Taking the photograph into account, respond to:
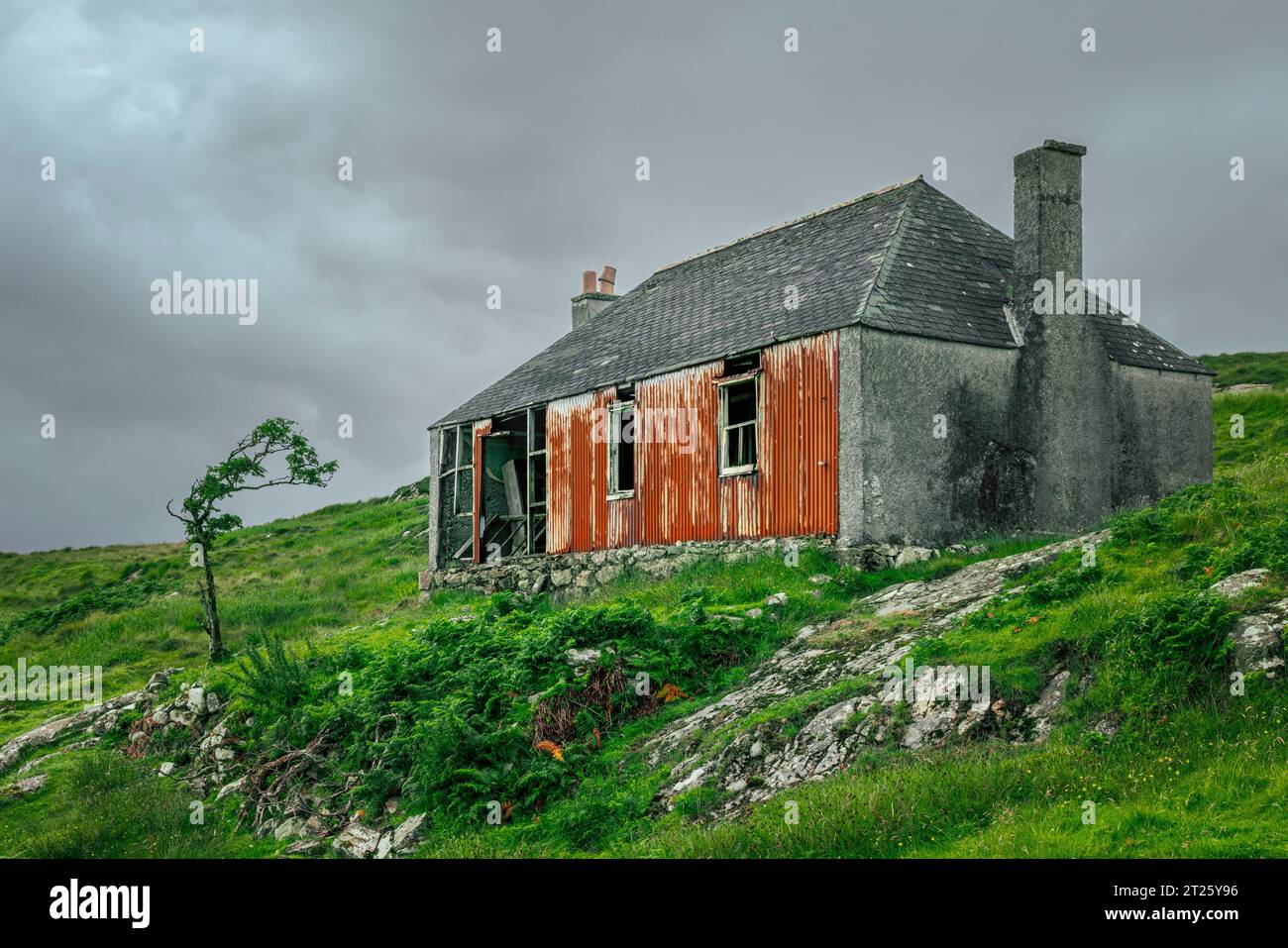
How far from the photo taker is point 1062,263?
20.3 meters

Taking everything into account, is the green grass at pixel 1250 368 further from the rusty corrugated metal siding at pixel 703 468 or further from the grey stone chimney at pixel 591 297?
the rusty corrugated metal siding at pixel 703 468

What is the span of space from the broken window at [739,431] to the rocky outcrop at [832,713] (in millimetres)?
6868

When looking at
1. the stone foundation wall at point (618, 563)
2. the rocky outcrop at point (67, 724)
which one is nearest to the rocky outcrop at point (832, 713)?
the stone foundation wall at point (618, 563)

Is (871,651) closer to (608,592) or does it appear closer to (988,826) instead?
(988,826)

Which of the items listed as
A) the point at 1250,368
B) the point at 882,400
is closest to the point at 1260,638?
the point at 882,400

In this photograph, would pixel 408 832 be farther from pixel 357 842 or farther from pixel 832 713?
pixel 832 713

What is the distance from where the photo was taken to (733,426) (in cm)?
2088

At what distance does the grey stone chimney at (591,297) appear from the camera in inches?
1302

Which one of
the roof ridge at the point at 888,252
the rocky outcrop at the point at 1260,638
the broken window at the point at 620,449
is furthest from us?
the broken window at the point at 620,449

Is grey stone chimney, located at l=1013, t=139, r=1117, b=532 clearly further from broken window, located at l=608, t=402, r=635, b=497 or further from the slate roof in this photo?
broken window, located at l=608, t=402, r=635, b=497

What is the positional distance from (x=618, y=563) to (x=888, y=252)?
8.13 meters
